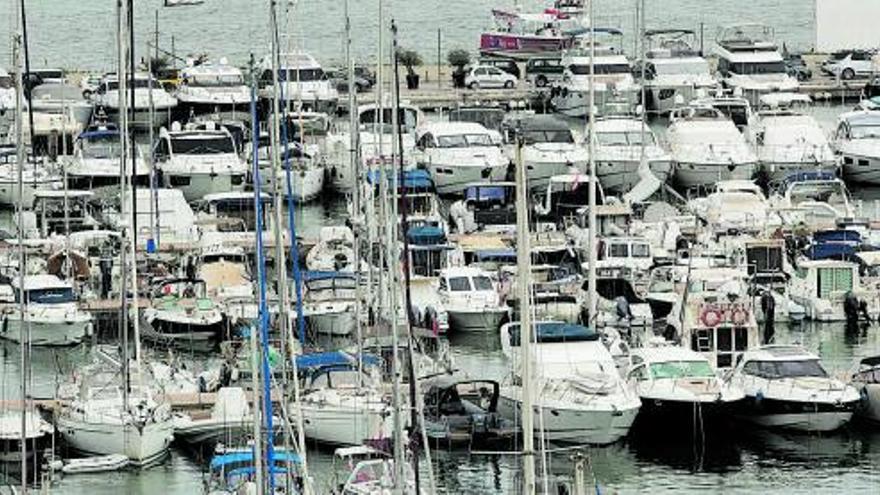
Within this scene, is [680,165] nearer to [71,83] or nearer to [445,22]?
[71,83]

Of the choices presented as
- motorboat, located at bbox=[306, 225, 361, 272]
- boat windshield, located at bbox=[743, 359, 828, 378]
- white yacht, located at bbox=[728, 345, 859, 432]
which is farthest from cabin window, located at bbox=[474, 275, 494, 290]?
boat windshield, located at bbox=[743, 359, 828, 378]

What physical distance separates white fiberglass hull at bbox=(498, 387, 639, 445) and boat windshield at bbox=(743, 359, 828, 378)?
5.74 feet

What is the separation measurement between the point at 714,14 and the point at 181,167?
40664 millimetres

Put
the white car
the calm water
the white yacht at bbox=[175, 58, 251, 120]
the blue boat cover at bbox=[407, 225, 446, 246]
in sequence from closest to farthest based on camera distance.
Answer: the calm water → the blue boat cover at bbox=[407, 225, 446, 246] → the white yacht at bbox=[175, 58, 251, 120] → the white car

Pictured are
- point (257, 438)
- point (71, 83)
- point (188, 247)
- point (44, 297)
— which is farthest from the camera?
point (71, 83)

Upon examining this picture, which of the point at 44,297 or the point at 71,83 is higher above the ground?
the point at 71,83

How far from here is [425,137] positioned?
5334cm

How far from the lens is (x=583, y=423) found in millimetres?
35000

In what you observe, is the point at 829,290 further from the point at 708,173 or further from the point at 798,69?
the point at 798,69

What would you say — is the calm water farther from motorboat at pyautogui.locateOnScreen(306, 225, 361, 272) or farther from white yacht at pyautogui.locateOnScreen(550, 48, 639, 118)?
white yacht at pyautogui.locateOnScreen(550, 48, 639, 118)

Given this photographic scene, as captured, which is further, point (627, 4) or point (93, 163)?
point (627, 4)

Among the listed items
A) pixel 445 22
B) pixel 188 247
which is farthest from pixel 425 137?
pixel 445 22

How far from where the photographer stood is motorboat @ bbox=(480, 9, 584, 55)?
6969 centimetres

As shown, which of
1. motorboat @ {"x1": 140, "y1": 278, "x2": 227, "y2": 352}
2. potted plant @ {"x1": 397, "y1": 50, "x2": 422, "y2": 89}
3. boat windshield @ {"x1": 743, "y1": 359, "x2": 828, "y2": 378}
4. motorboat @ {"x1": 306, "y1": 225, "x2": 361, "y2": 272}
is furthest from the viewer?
potted plant @ {"x1": 397, "y1": 50, "x2": 422, "y2": 89}
